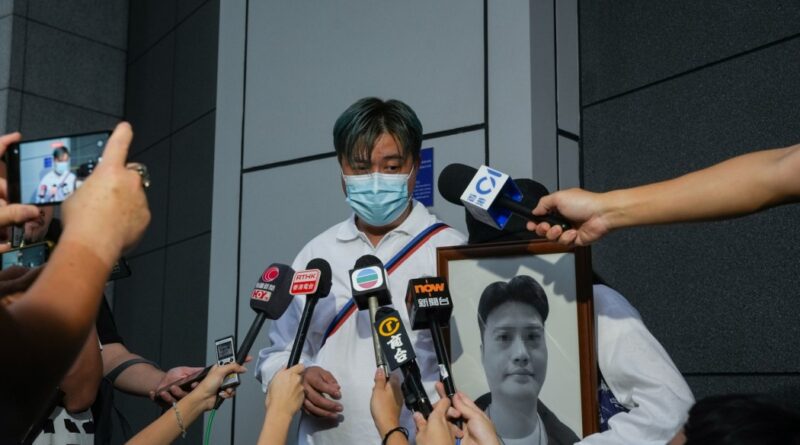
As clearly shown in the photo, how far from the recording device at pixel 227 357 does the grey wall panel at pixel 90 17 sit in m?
4.42

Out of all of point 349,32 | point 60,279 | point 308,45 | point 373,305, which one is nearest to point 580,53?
point 349,32

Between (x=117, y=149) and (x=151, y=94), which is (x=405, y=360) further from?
(x=151, y=94)

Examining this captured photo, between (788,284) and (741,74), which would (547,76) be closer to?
(741,74)

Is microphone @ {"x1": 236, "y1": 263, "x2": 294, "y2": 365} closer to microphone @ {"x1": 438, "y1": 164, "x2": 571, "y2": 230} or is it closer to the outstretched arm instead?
microphone @ {"x1": 438, "y1": 164, "x2": 571, "y2": 230}

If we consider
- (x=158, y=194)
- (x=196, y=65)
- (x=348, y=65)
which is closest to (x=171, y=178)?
(x=158, y=194)

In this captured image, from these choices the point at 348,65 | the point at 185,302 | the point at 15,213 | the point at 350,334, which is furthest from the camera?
the point at 185,302

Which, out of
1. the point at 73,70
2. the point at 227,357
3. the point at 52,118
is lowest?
the point at 227,357

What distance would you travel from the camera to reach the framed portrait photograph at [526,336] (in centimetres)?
146

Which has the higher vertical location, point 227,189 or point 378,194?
point 227,189

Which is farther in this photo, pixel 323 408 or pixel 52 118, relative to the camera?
pixel 52 118

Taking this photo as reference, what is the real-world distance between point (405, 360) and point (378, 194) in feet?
2.15

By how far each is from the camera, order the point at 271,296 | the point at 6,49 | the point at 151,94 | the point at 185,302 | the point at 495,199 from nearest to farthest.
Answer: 1. the point at 495,199
2. the point at 271,296
3. the point at 185,302
4. the point at 6,49
5. the point at 151,94

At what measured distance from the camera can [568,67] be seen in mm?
2529

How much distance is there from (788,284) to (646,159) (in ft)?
1.89
